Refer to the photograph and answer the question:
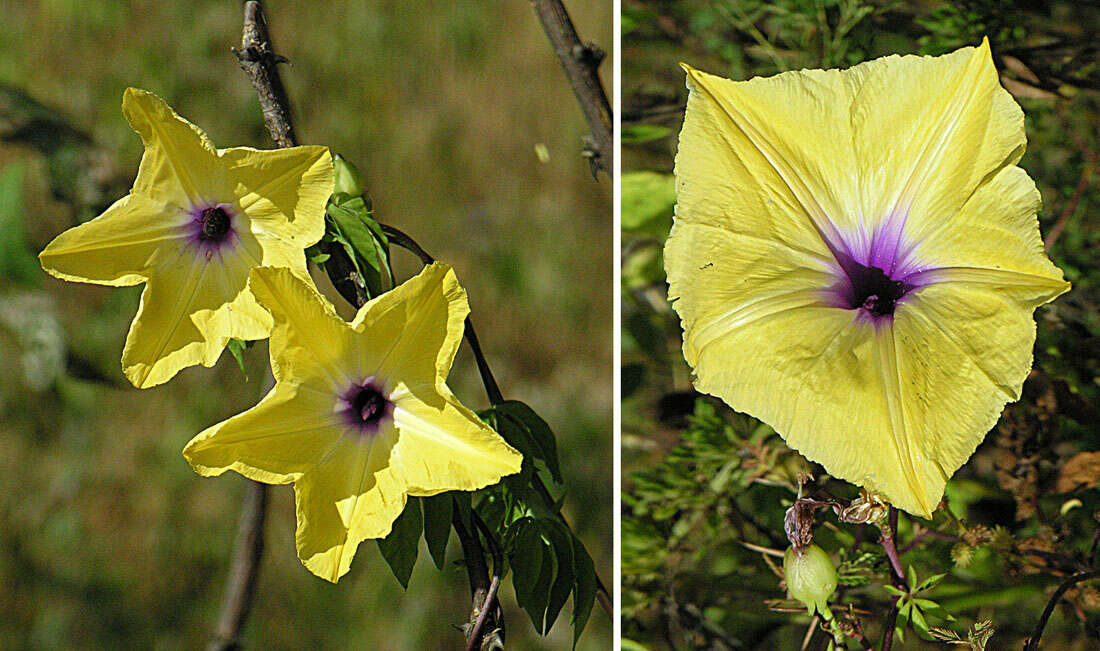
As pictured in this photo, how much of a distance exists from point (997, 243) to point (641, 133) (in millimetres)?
258

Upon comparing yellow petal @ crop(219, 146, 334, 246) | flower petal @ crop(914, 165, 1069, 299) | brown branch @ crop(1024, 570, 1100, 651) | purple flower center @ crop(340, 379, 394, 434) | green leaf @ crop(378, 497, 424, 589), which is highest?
yellow petal @ crop(219, 146, 334, 246)

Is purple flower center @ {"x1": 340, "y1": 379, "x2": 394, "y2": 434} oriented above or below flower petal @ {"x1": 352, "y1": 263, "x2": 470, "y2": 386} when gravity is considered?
below

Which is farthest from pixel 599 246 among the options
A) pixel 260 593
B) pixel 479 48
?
pixel 260 593

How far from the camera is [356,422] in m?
0.28

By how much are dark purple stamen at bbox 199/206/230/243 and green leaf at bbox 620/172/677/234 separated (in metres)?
0.23

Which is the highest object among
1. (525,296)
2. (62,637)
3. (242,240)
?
(242,240)

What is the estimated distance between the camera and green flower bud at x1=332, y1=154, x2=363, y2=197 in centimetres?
30

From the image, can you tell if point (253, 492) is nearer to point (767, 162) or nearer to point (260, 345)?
point (260, 345)

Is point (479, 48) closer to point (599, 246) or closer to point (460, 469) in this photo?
point (599, 246)

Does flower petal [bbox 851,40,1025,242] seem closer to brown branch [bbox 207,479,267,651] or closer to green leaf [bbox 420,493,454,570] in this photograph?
green leaf [bbox 420,493,454,570]

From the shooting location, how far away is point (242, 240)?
0.94 ft

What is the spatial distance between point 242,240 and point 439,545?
0.12 meters

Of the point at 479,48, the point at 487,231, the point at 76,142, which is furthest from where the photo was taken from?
the point at 487,231

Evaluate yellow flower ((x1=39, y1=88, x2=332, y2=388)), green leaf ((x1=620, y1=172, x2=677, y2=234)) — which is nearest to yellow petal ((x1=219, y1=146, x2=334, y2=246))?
yellow flower ((x1=39, y1=88, x2=332, y2=388))
